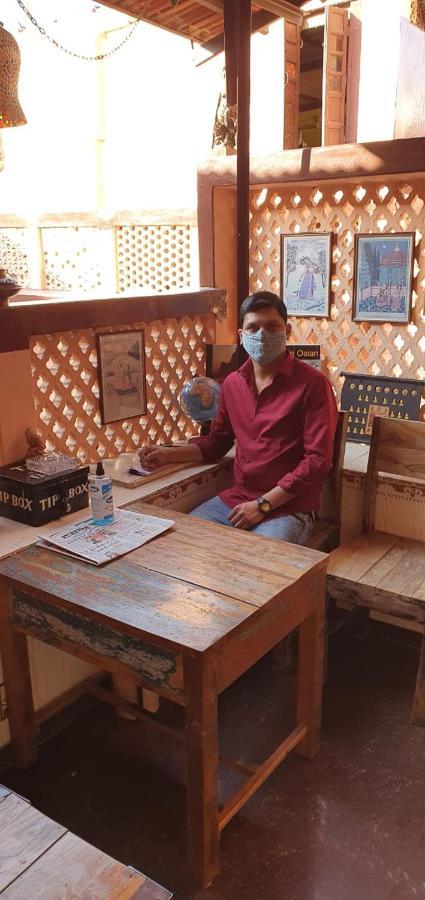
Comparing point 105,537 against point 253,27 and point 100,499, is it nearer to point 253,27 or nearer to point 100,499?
point 100,499

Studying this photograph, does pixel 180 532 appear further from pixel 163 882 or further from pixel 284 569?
pixel 163 882

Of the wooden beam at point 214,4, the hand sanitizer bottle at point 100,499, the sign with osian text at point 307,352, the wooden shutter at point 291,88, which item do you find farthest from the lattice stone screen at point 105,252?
the hand sanitizer bottle at point 100,499

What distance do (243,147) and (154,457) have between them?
69.8 inches

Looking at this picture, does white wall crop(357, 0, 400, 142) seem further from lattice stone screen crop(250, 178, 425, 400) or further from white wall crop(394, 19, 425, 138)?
lattice stone screen crop(250, 178, 425, 400)

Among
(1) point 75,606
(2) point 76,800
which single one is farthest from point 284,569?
(2) point 76,800

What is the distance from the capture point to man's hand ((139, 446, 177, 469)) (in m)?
3.04

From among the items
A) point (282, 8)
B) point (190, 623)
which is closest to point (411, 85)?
point (282, 8)

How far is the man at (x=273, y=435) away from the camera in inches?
109

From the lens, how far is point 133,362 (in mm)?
3229

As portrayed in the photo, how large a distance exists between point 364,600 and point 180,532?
0.78 m

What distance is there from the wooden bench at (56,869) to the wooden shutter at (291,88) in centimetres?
467

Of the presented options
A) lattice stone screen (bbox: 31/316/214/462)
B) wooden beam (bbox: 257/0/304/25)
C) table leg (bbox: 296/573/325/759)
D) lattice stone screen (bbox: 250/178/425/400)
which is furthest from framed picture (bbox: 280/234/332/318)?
table leg (bbox: 296/573/325/759)

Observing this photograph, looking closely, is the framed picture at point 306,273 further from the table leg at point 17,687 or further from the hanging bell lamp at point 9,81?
the table leg at point 17,687

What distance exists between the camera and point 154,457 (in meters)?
3.05
